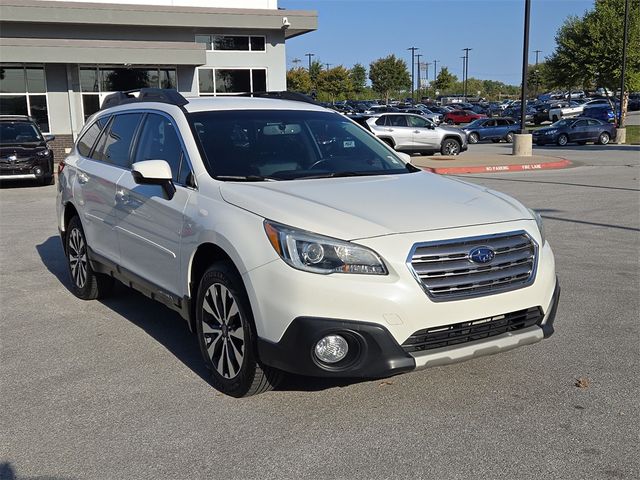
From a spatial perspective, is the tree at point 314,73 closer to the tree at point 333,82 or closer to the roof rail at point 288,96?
the tree at point 333,82

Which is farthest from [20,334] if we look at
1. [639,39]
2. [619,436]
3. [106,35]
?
[639,39]

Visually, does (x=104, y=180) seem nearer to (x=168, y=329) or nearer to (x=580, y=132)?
(x=168, y=329)

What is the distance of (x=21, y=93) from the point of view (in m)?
26.1

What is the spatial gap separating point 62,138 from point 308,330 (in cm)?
2524

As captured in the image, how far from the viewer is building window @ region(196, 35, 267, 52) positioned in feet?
98.0

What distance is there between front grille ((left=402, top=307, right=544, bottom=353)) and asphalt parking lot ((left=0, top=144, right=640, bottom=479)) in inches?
18.2

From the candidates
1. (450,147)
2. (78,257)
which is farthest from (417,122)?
(78,257)

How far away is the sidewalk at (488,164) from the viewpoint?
19484 mm

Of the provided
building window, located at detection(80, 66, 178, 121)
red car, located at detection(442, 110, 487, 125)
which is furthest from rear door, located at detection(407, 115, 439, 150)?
red car, located at detection(442, 110, 487, 125)

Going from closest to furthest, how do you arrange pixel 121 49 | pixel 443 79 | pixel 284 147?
pixel 284 147, pixel 121 49, pixel 443 79

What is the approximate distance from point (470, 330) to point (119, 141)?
348 centimetres

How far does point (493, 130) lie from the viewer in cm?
3653

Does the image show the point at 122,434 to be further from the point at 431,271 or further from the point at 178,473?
the point at 431,271

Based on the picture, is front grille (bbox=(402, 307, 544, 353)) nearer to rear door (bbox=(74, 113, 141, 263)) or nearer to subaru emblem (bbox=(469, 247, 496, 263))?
subaru emblem (bbox=(469, 247, 496, 263))
